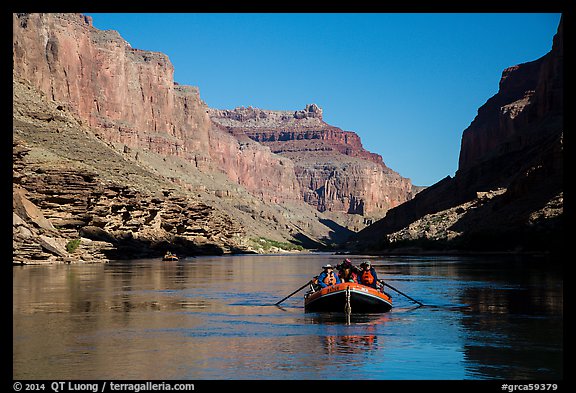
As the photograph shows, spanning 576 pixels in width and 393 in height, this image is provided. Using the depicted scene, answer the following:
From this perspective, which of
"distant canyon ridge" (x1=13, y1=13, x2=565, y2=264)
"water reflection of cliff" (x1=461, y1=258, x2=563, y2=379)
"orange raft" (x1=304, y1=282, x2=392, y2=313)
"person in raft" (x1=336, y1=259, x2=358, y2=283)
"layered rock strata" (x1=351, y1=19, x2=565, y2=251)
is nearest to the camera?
"water reflection of cliff" (x1=461, y1=258, x2=563, y2=379)

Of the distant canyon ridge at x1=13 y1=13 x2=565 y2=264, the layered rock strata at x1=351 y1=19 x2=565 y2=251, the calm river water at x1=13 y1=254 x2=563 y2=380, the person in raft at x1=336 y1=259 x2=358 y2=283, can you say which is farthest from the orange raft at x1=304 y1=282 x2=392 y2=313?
the layered rock strata at x1=351 y1=19 x2=565 y2=251

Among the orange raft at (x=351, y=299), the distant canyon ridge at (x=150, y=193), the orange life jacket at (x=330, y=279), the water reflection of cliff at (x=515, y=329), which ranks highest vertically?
the distant canyon ridge at (x=150, y=193)

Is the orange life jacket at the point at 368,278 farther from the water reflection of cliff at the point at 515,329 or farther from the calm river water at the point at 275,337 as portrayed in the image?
the water reflection of cliff at the point at 515,329

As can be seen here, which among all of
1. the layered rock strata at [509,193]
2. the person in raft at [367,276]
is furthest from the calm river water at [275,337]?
the layered rock strata at [509,193]

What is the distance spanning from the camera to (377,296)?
103ft

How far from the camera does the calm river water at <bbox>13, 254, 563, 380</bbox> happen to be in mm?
18672

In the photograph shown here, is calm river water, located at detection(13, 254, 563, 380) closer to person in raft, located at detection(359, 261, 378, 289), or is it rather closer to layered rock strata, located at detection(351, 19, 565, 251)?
person in raft, located at detection(359, 261, 378, 289)

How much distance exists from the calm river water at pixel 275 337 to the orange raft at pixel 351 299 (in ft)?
1.85

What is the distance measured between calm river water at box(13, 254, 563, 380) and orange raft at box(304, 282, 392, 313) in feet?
1.85

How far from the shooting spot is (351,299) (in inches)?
1217

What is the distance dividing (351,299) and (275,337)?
6913 millimetres

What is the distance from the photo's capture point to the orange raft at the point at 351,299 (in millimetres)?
30766

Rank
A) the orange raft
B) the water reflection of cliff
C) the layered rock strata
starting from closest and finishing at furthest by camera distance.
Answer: the water reflection of cliff → the orange raft → the layered rock strata

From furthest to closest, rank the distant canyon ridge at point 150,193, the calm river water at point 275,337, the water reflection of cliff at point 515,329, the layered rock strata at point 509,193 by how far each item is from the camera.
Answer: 1. the layered rock strata at point 509,193
2. the distant canyon ridge at point 150,193
3. the water reflection of cliff at point 515,329
4. the calm river water at point 275,337
